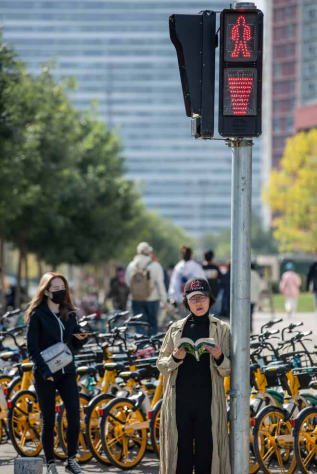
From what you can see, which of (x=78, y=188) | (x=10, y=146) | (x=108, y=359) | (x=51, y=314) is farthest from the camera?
(x=78, y=188)

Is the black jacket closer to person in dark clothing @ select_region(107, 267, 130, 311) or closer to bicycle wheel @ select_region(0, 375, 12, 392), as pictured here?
bicycle wheel @ select_region(0, 375, 12, 392)

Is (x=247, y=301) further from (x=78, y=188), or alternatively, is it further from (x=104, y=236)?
(x=104, y=236)

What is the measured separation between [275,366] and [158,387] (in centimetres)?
109

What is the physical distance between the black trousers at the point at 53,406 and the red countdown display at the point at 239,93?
2.84m

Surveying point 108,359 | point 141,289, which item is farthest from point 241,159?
point 141,289

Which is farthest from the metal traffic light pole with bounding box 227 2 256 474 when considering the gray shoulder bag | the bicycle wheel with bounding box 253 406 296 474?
the gray shoulder bag

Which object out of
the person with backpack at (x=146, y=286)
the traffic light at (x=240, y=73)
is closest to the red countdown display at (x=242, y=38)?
A: the traffic light at (x=240, y=73)

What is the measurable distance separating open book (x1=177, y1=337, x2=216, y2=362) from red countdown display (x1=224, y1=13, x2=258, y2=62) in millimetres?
1696

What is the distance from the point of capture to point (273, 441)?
7738mm

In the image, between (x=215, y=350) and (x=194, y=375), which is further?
(x=194, y=375)

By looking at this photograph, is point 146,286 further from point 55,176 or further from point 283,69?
point 283,69

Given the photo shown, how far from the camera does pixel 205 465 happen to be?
5.97 m

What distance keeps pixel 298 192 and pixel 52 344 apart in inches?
2475

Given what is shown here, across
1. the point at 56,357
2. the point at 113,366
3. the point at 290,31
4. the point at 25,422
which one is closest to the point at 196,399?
the point at 56,357
